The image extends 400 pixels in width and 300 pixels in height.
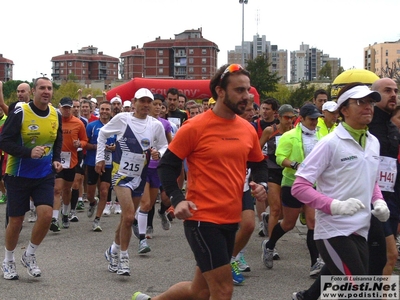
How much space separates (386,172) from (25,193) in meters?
3.97

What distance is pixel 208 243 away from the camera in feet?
16.6

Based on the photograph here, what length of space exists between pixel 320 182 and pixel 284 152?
340cm

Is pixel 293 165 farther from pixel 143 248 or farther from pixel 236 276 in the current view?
pixel 143 248

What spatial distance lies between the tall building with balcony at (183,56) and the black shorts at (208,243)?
16104cm

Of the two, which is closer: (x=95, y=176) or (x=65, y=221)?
(x=65, y=221)

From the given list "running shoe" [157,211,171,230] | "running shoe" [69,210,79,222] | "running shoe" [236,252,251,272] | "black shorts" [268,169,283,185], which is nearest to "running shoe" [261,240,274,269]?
"running shoe" [236,252,251,272]

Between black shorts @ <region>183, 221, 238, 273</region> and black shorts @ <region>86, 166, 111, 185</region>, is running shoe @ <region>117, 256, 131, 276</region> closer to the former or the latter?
black shorts @ <region>183, 221, 238, 273</region>

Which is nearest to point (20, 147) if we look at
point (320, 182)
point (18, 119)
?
point (18, 119)

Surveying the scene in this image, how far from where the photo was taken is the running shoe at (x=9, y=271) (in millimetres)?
7949

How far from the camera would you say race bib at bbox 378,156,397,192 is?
21.0 ft

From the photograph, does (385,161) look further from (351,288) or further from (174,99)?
(174,99)

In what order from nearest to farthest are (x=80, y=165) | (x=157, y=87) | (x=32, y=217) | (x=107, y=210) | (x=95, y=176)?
(x=95, y=176) → (x=32, y=217) → (x=80, y=165) → (x=107, y=210) → (x=157, y=87)

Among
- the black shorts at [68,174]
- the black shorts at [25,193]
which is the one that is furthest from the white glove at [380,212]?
the black shorts at [68,174]

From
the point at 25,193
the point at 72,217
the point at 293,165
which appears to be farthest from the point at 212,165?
the point at 72,217
